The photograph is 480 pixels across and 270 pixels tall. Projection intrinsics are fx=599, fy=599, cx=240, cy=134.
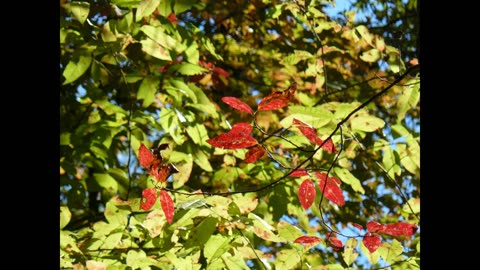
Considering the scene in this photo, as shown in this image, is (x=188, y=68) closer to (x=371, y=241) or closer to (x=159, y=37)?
(x=159, y=37)

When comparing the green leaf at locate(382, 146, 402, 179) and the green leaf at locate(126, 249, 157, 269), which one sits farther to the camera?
the green leaf at locate(382, 146, 402, 179)

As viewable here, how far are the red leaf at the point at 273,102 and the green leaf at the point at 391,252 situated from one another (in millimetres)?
688

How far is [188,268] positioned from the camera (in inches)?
66.4

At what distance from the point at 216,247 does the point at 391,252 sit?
584mm

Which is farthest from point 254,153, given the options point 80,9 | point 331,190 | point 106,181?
point 106,181

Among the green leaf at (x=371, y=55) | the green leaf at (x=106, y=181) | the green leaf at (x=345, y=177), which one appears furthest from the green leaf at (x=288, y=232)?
the green leaf at (x=371, y=55)

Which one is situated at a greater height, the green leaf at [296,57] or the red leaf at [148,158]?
the green leaf at [296,57]

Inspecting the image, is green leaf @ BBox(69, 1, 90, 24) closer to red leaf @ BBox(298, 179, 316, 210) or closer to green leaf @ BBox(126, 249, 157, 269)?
green leaf @ BBox(126, 249, 157, 269)

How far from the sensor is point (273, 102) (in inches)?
60.9

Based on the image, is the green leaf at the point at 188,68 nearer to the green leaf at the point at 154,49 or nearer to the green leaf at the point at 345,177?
the green leaf at the point at 154,49

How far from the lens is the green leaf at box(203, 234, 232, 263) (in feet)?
5.63

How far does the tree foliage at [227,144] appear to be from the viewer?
5.71 ft

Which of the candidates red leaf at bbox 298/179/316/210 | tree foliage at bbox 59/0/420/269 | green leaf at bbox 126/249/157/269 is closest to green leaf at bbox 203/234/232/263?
tree foliage at bbox 59/0/420/269
